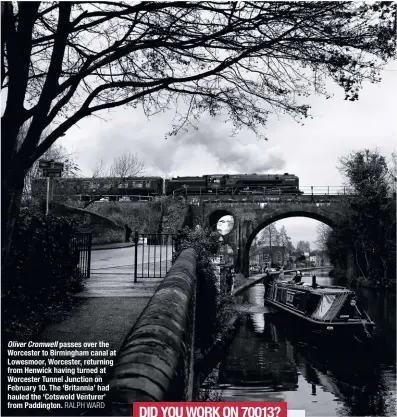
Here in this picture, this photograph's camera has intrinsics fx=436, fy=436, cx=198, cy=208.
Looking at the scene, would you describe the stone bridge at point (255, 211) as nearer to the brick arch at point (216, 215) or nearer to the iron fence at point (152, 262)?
the brick arch at point (216, 215)

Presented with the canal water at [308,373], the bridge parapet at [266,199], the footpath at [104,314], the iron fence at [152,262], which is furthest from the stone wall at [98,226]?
the bridge parapet at [266,199]

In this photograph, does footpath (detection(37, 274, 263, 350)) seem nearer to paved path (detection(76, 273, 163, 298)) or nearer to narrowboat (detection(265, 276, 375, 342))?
paved path (detection(76, 273, 163, 298))

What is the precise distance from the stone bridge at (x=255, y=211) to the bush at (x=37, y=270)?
91.1 feet

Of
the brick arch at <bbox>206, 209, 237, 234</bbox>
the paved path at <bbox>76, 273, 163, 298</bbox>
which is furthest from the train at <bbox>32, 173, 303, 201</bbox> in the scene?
the paved path at <bbox>76, 273, 163, 298</bbox>

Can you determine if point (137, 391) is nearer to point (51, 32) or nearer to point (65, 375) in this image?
point (65, 375)

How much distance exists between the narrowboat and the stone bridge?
17707 mm

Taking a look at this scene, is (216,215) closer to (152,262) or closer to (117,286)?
(152,262)

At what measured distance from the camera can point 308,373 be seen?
12.7m

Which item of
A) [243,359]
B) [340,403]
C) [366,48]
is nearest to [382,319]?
[243,359]

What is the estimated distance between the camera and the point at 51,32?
16.9 ft

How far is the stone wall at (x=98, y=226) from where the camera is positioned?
20.2m

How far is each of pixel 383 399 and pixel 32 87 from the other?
10.1 m

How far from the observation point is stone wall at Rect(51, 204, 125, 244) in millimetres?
20234

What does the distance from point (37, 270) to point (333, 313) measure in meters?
12.5
